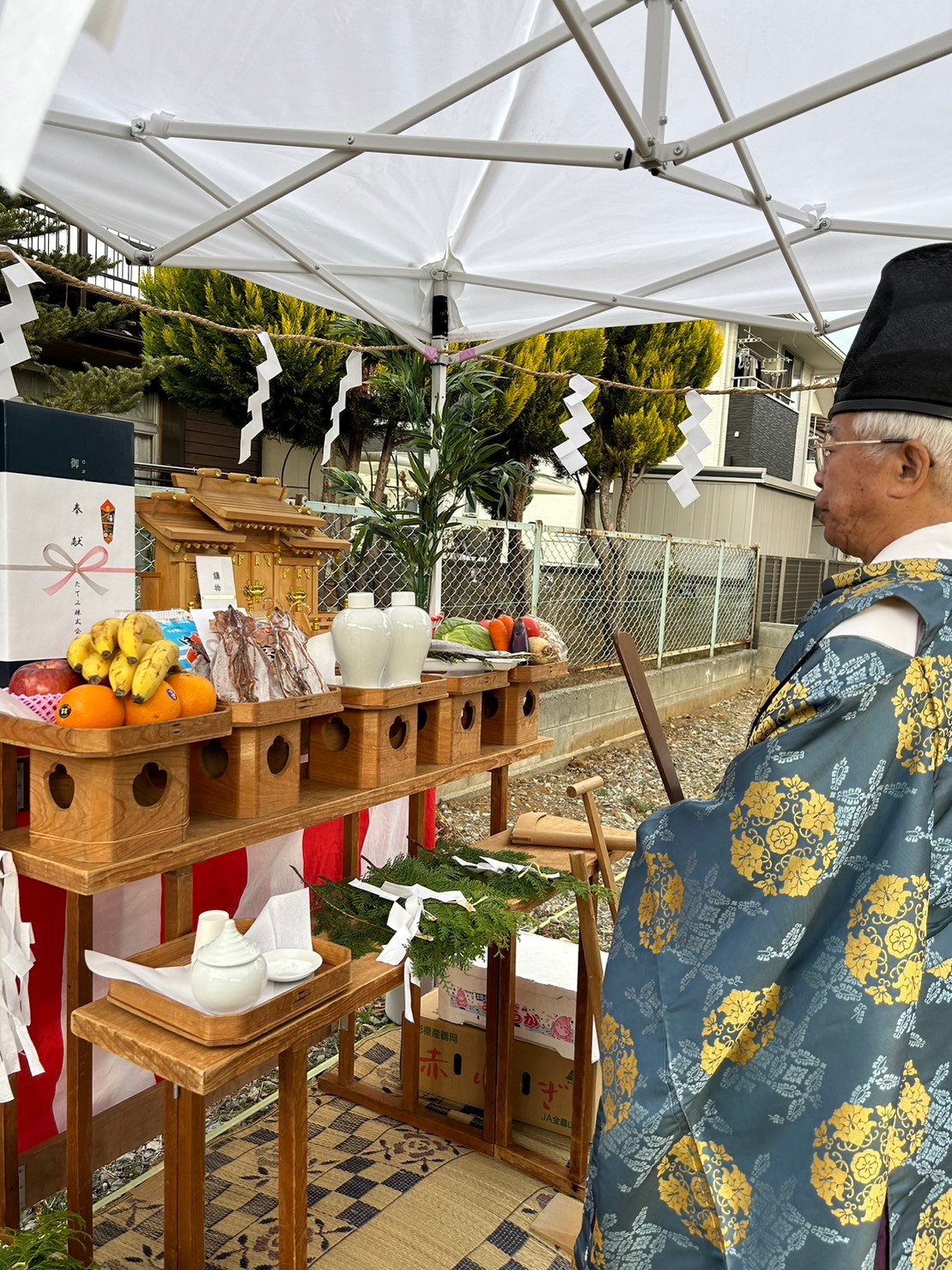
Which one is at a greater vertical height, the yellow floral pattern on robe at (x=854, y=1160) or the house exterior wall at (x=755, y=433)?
the house exterior wall at (x=755, y=433)

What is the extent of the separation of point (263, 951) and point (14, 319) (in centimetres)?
208

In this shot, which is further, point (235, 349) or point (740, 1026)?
point (235, 349)

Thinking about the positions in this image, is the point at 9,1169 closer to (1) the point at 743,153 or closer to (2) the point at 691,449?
(1) the point at 743,153

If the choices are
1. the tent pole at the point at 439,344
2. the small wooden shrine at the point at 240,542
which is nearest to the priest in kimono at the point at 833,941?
the small wooden shrine at the point at 240,542

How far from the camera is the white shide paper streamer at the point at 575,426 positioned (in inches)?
164

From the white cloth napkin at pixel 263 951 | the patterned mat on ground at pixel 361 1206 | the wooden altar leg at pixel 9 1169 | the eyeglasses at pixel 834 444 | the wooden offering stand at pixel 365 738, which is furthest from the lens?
the patterned mat on ground at pixel 361 1206

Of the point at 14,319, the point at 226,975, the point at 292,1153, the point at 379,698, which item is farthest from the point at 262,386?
the point at 292,1153

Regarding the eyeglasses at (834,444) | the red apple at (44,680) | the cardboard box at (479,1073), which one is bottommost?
the cardboard box at (479,1073)

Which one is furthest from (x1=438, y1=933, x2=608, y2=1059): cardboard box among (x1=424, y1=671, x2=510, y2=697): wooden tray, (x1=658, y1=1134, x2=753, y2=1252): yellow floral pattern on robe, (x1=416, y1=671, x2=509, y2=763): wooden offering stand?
(x1=658, y1=1134, x2=753, y2=1252): yellow floral pattern on robe

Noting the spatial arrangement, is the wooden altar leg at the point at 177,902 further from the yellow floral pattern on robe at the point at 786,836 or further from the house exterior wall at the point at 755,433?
the house exterior wall at the point at 755,433

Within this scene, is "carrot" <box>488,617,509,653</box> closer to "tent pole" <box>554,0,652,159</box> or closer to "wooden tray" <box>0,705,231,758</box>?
"wooden tray" <box>0,705,231,758</box>

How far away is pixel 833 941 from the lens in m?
1.13

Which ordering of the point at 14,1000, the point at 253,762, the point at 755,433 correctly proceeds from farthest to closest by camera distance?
1. the point at 755,433
2. the point at 253,762
3. the point at 14,1000

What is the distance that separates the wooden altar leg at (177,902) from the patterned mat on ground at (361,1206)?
0.87 m
